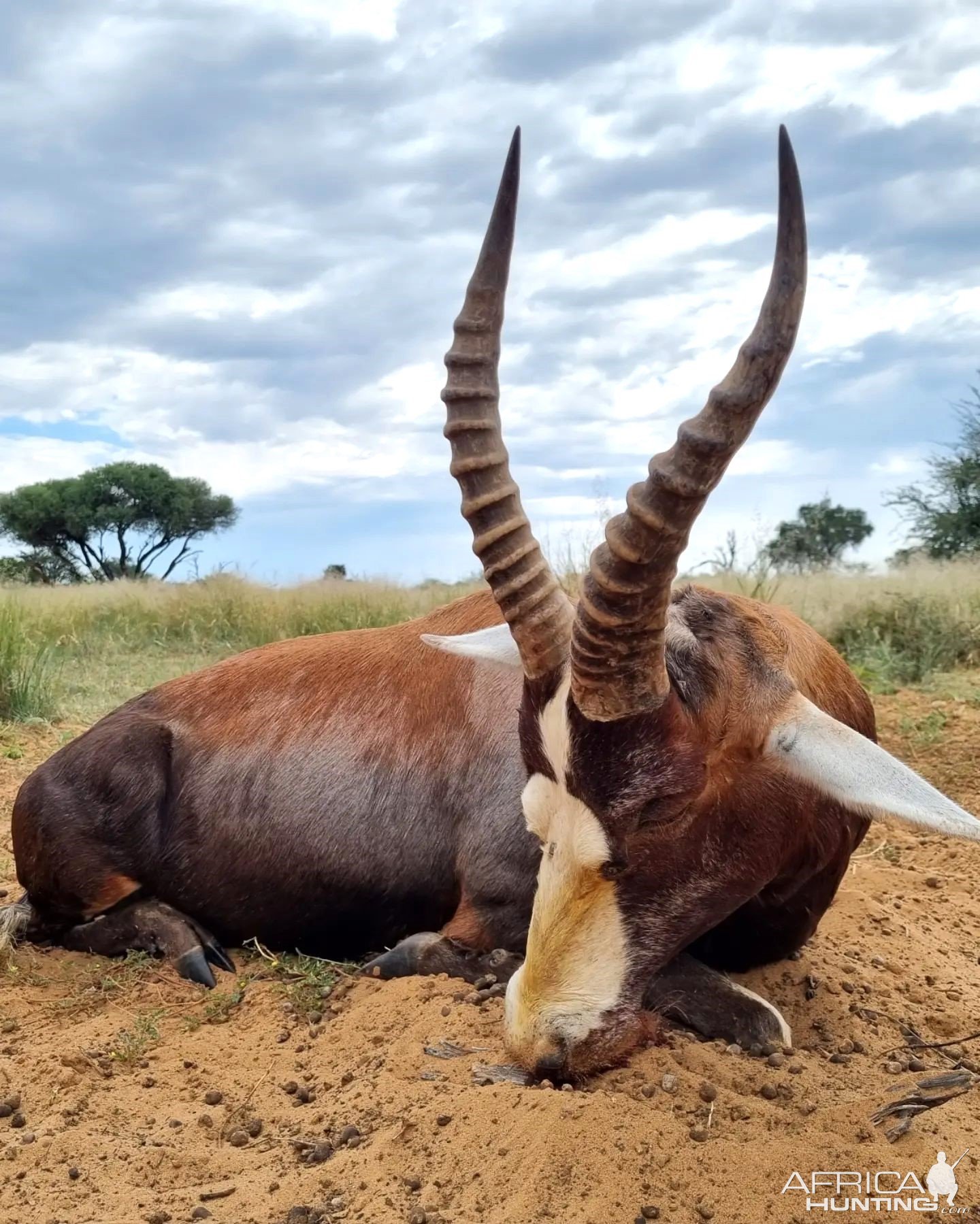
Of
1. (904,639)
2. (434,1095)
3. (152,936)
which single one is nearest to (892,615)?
(904,639)

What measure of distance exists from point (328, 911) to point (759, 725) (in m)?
2.17

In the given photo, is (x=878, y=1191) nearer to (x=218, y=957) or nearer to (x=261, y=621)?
(x=218, y=957)

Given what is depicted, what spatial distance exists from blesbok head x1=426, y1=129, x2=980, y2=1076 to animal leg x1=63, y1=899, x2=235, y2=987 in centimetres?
195

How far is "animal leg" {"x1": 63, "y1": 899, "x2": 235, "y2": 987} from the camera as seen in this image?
15.9 feet

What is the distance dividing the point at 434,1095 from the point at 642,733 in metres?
1.17

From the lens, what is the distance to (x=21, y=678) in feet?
35.0

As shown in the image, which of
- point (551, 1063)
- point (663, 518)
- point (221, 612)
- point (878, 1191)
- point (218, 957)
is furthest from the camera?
point (221, 612)

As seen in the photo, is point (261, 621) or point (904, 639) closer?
point (904, 639)

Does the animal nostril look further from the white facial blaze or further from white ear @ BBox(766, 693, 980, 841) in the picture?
white ear @ BBox(766, 693, 980, 841)

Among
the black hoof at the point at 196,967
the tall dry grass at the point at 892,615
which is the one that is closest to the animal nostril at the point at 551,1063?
the black hoof at the point at 196,967

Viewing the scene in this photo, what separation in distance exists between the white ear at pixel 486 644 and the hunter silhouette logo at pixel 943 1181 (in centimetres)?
202

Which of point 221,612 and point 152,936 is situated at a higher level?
point 221,612

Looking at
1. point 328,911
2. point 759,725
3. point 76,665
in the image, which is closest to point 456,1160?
point 759,725

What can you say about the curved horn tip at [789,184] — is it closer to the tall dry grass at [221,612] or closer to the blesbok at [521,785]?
the blesbok at [521,785]
